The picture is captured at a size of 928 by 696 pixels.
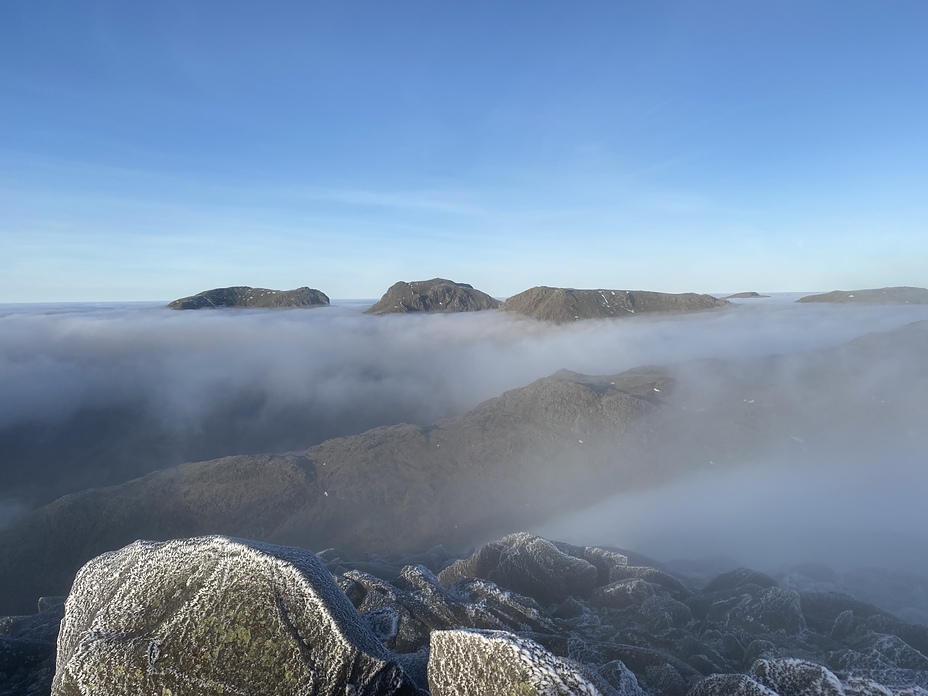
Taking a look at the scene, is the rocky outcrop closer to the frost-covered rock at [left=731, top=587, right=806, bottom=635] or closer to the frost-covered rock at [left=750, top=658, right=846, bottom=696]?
the frost-covered rock at [left=750, top=658, right=846, bottom=696]

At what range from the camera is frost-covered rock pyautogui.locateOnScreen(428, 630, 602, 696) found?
9.91 metres

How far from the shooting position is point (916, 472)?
12112cm

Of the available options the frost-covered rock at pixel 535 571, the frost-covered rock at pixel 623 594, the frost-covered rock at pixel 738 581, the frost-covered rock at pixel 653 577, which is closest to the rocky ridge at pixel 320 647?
the frost-covered rock at pixel 623 594

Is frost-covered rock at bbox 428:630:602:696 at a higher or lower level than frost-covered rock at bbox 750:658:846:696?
higher

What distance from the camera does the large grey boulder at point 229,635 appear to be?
35.2 ft

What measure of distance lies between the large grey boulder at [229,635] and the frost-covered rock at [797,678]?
35.2 feet

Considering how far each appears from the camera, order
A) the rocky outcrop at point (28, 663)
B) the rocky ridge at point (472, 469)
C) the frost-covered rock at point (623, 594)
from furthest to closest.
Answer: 1. the rocky ridge at point (472, 469)
2. the frost-covered rock at point (623, 594)
3. the rocky outcrop at point (28, 663)

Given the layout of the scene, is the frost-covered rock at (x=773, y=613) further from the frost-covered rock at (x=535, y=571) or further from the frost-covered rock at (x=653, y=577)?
the frost-covered rock at (x=535, y=571)

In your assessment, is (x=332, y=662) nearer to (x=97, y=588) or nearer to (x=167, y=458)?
(x=97, y=588)

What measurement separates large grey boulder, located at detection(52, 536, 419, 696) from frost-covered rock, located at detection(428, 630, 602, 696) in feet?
3.56

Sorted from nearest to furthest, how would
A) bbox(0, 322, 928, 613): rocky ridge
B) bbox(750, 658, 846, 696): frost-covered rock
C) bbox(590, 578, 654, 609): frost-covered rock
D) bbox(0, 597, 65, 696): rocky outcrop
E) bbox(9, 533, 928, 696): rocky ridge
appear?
bbox(9, 533, 928, 696): rocky ridge < bbox(750, 658, 846, 696): frost-covered rock < bbox(0, 597, 65, 696): rocky outcrop < bbox(590, 578, 654, 609): frost-covered rock < bbox(0, 322, 928, 613): rocky ridge

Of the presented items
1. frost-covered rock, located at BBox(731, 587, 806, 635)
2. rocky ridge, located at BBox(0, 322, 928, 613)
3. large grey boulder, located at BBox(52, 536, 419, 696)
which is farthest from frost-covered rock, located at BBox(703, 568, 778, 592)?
rocky ridge, located at BBox(0, 322, 928, 613)

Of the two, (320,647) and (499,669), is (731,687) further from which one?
(320,647)

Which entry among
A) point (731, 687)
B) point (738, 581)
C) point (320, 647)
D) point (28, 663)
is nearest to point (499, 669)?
point (320, 647)
